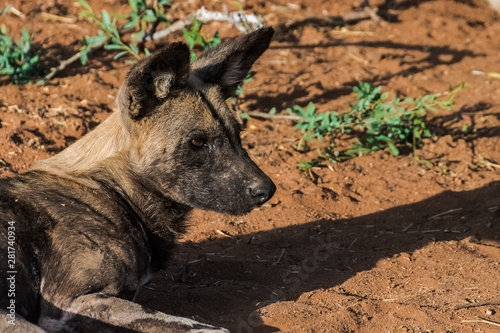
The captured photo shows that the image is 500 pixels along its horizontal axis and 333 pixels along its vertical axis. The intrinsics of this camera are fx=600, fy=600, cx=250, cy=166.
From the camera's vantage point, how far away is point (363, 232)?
16.9 feet

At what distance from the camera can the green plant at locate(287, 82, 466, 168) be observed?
610 cm

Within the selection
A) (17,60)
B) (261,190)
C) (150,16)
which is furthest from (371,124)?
(17,60)

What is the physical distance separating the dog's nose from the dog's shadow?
713 millimetres

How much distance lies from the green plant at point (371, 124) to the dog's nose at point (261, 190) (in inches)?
87.2

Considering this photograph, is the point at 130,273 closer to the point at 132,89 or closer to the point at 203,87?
the point at 132,89

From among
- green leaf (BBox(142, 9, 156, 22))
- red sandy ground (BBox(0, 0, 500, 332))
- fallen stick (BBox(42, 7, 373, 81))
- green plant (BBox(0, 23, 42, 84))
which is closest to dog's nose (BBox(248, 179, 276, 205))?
red sandy ground (BBox(0, 0, 500, 332))

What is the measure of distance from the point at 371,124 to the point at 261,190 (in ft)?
8.98

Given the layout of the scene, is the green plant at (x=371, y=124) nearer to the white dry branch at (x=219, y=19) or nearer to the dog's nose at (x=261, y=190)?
the white dry branch at (x=219, y=19)

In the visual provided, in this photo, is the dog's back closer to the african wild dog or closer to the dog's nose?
the african wild dog

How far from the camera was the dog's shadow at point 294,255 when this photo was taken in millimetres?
3994

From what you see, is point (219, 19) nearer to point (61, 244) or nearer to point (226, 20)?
point (226, 20)

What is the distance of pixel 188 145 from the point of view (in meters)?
3.79

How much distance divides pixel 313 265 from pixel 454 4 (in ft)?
25.4

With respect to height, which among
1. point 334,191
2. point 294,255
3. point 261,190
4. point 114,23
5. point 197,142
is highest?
point 114,23
